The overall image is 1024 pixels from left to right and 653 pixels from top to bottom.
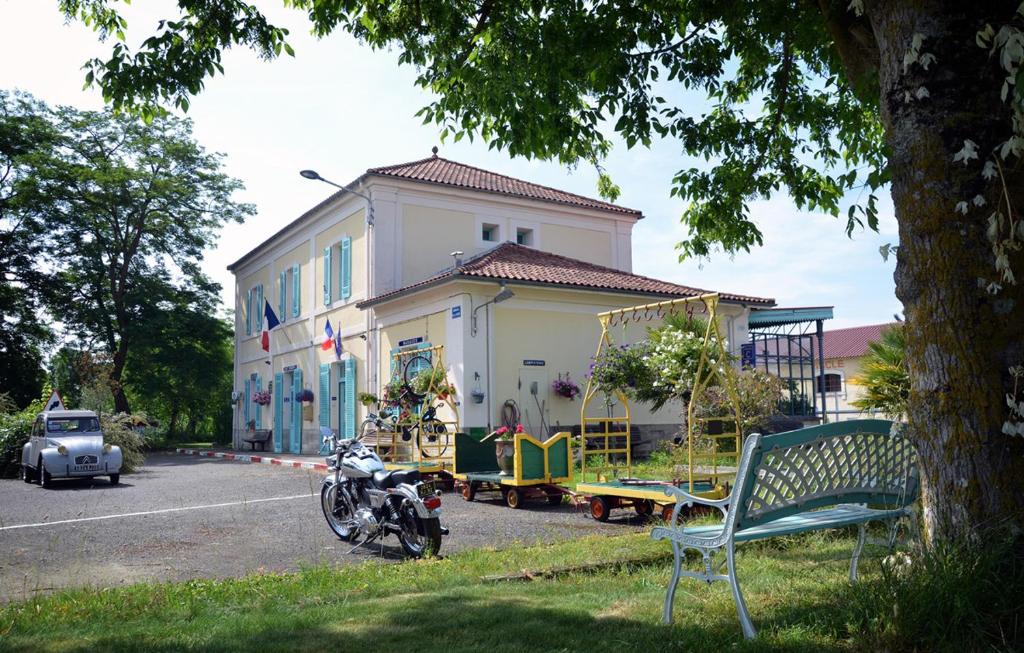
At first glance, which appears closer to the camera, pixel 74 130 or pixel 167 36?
pixel 167 36

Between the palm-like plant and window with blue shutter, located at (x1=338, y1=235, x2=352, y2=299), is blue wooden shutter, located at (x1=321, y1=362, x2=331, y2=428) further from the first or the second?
the palm-like plant

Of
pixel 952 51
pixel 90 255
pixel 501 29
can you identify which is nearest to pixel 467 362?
pixel 501 29

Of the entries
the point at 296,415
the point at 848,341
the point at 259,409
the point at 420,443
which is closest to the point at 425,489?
the point at 420,443

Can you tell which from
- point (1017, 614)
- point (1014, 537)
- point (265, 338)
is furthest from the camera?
point (265, 338)

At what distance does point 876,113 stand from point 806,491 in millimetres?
5545

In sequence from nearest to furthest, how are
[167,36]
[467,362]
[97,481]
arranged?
[167,36], [97,481], [467,362]

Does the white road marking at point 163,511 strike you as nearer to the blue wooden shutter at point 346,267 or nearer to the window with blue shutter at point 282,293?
the blue wooden shutter at point 346,267

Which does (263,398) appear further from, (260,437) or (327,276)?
(327,276)

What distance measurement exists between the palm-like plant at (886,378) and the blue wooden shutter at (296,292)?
2094 cm

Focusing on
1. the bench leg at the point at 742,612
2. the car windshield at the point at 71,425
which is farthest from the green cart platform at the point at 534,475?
the car windshield at the point at 71,425

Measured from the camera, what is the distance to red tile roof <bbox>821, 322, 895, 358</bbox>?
44750 mm

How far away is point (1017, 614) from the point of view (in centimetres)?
321

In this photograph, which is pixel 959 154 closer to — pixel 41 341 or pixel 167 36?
pixel 167 36

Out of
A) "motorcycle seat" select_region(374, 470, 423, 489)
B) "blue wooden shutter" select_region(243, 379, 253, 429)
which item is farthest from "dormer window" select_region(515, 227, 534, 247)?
"motorcycle seat" select_region(374, 470, 423, 489)
